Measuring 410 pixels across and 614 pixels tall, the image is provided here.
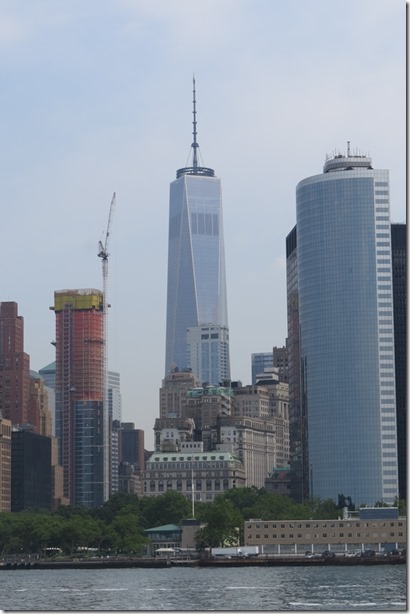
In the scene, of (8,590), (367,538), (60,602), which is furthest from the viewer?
(367,538)

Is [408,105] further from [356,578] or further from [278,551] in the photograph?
[278,551]

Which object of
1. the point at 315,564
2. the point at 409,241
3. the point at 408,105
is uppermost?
the point at 408,105

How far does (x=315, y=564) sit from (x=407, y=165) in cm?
13084

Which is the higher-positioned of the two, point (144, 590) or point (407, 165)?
point (407, 165)

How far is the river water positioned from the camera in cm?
9688

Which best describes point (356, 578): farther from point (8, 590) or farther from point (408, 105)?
point (408, 105)

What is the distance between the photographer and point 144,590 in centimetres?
12219

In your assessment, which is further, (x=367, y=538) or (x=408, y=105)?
(x=367, y=538)

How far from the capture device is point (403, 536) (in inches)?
7849

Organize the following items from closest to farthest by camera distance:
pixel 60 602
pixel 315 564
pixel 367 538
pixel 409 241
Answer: pixel 409 241 < pixel 60 602 < pixel 315 564 < pixel 367 538

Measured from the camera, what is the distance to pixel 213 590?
384 ft

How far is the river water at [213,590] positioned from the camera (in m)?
96.9

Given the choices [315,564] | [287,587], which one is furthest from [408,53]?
[315,564]

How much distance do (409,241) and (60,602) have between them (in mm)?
56628
